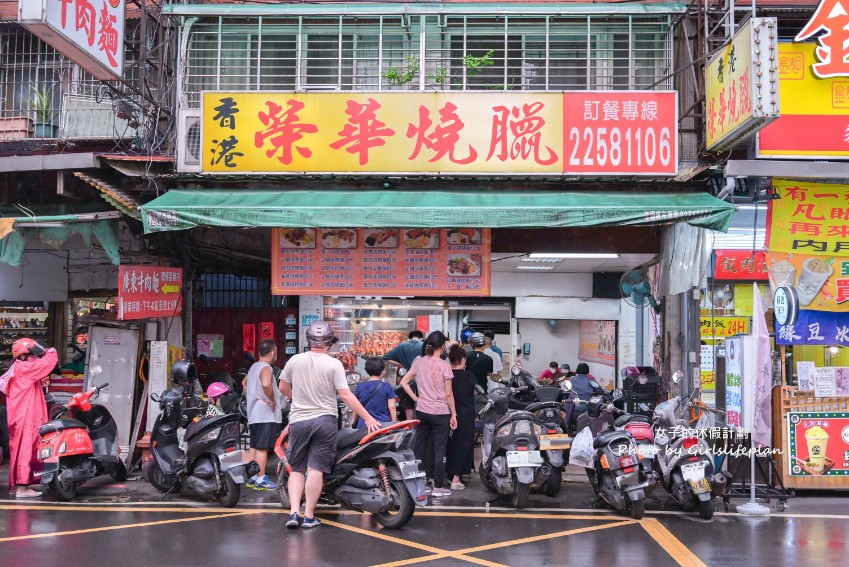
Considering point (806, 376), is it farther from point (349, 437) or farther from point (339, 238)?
point (339, 238)

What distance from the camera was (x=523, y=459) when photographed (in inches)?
320

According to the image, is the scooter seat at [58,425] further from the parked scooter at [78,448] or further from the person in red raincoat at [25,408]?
the person in red raincoat at [25,408]

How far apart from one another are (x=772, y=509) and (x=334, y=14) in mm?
8236

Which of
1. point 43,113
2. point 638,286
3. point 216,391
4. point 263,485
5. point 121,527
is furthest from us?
point 638,286

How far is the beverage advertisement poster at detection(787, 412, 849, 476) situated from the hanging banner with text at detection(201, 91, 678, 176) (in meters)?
3.35

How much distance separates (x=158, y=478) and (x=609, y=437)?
5052 mm

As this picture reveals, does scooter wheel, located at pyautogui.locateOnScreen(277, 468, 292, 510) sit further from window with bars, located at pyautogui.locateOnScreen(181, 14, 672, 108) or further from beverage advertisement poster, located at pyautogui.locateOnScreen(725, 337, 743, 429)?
window with bars, located at pyautogui.locateOnScreen(181, 14, 672, 108)

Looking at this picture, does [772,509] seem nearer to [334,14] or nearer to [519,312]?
[519,312]

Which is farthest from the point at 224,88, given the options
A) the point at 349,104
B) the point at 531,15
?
the point at 531,15

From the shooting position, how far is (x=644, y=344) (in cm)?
1420

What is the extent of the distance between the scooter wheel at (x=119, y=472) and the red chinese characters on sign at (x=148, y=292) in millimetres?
1772

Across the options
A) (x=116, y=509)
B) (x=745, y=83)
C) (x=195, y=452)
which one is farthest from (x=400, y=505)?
(x=745, y=83)

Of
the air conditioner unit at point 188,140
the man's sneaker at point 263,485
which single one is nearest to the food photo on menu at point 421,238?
the air conditioner unit at point 188,140

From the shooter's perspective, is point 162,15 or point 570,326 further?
point 570,326
